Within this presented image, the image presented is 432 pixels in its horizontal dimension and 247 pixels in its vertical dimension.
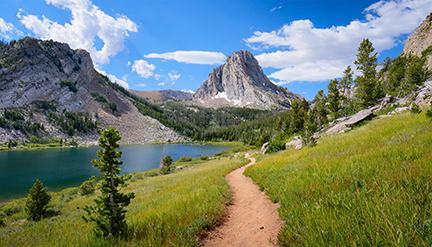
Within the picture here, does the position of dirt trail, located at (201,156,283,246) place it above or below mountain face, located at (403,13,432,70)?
below

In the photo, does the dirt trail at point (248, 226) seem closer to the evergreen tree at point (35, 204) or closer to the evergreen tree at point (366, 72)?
the evergreen tree at point (35, 204)

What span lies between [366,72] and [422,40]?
5281 centimetres

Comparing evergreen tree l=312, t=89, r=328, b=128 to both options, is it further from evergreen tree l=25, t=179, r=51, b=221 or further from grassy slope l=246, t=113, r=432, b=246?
evergreen tree l=25, t=179, r=51, b=221

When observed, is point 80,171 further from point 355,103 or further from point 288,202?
point 355,103

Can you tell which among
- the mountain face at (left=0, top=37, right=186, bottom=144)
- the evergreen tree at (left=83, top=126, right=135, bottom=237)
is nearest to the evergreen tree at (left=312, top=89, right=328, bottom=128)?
the evergreen tree at (left=83, top=126, right=135, bottom=237)

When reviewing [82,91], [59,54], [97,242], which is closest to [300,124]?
[97,242]

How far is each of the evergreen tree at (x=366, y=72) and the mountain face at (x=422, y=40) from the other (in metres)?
31.6

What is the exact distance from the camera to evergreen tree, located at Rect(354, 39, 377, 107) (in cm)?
3641

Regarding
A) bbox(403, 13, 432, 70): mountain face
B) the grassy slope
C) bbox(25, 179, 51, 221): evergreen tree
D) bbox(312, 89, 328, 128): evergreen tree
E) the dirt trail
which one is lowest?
bbox(25, 179, 51, 221): evergreen tree

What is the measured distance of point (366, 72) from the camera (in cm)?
3812

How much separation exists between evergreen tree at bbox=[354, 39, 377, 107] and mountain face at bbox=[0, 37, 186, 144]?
13917 centimetres

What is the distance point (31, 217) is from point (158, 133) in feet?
523

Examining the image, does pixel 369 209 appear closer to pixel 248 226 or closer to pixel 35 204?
pixel 248 226

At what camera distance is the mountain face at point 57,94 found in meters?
117
